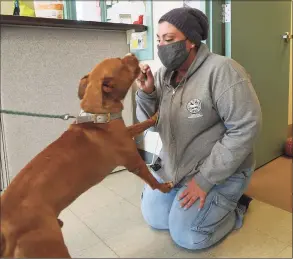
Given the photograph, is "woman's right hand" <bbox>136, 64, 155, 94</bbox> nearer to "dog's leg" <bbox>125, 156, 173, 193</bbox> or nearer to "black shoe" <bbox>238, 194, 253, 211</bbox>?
"dog's leg" <bbox>125, 156, 173, 193</bbox>

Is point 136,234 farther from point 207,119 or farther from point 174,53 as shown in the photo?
→ point 174,53

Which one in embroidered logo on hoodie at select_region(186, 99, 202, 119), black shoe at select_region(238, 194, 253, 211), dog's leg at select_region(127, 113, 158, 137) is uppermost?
embroidered logo on hoodie at select_region(186, 99, 202, 119)

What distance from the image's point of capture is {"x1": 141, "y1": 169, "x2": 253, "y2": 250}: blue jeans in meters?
1.20

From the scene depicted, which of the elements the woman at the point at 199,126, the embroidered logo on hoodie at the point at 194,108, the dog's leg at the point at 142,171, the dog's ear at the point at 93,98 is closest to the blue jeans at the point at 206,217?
the woman at the point at 199,126

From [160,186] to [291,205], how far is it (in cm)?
74

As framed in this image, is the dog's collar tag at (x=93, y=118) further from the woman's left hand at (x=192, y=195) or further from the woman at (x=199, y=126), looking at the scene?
the woman's left hand at (x=192, y=195)

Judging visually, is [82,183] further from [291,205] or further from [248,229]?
[291,205]

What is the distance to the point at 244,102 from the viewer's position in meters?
1.14

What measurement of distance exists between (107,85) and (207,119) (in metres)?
0.46

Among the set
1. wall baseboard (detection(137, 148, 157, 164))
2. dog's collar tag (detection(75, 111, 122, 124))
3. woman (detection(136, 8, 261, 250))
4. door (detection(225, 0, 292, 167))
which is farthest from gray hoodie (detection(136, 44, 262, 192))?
wall baseboard (detection(137, 148, 157, 164))

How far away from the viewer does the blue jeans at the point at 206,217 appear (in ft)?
3.95

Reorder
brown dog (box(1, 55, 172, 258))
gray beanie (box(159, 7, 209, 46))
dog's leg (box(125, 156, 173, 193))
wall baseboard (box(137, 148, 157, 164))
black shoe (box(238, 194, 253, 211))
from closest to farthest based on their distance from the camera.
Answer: brown dog (box(1, 55, 172, 258)), dog's leg (box(125, 156, 173, 193)), gray beanie (box(159, 7, 209, 46)), black shoe (box(238, 194, 253, 211)), wall baseboard (box(137, 148, 157, 164))

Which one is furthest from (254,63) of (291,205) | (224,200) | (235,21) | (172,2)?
(224,200)

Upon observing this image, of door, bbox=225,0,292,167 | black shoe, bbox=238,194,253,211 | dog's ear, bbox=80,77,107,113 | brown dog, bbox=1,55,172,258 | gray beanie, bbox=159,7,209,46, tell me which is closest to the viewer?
brown dog, bbox=1,55,172,258
